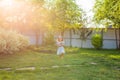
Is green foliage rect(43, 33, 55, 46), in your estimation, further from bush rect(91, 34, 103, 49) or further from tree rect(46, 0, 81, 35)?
bush rect(91, 34, 103, 49)

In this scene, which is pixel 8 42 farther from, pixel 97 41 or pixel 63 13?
pixel 97 41

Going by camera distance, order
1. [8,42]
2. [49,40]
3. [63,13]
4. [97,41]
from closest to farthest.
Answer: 1. [8,42]
2. [63,13]
3. [97,41]
4. [49,40]

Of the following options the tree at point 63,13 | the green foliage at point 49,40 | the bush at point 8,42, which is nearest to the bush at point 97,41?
the tree at point 63,13

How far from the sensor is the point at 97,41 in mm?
27656

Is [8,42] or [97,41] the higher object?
[8,42]

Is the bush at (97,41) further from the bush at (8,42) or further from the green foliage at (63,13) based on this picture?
the bush at (8,42)

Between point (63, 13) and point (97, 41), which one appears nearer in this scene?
point (63, 13)

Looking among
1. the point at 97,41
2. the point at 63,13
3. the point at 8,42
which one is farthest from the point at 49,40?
the point at 8,42

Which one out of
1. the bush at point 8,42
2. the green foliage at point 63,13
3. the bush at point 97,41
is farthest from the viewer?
the bush at point 97,41

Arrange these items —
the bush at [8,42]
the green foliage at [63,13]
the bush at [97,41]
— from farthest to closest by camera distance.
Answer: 1. the bush at [97,41]
2. the green foliage at [63,13]
3. the bush at [8,42]

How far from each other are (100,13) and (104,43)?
720cm

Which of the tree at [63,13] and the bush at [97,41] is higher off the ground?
the tree at [63,13]

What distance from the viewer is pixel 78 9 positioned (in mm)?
28234

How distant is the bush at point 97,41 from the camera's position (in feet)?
90.9
